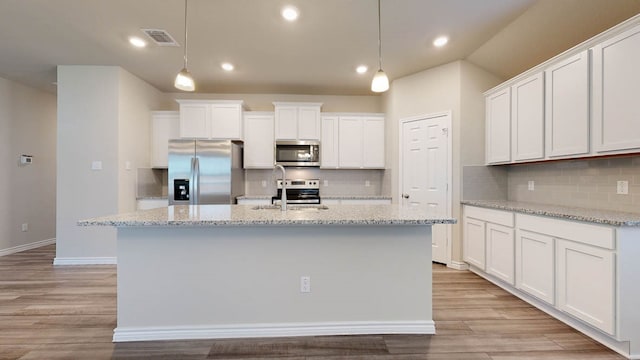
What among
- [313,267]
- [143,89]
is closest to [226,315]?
[313,267]

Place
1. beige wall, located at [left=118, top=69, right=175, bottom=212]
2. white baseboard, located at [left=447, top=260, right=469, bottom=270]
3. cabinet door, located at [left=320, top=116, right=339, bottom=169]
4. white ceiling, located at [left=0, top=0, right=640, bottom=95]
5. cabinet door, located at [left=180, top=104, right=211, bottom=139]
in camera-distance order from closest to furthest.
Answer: white ceiling, located at [left=0, top=0, right=640, bottom=95], white baseboard, located at [left=447, top=260, right=469, bottom=270], beige wall, located at [left=118, top=69, right=175, bottom=212], cabinet door, located at [left=180, top=104, right=211, bottom=139], cabinet door, located at [left=320, top=116, right=339, bottom=169]

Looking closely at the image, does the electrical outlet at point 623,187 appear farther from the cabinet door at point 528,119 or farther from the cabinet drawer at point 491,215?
the cabinet drawer at point 491,215

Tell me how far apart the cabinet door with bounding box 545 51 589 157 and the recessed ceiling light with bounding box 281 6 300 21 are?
8.14 ft

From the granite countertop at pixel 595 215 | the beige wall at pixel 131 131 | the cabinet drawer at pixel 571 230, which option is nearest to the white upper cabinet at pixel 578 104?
the granite countertop at pixel 595 215

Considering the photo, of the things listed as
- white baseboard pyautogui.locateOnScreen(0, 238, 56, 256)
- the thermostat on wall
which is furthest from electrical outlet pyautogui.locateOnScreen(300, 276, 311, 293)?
the thermostat on wall

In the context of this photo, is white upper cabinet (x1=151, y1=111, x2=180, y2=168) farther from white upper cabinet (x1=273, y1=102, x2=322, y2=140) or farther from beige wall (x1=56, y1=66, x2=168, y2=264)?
white upper cabinet (x1=273, y1=102, x2=322, y2=140)

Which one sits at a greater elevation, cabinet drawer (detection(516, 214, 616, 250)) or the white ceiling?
the white ceiling

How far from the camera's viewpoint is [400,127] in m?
4.48

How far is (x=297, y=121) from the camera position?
4.82 metres

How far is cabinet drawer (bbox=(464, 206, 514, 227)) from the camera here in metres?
3.00

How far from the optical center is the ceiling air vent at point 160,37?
3.13m

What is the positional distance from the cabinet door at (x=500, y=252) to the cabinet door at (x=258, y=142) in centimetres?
330

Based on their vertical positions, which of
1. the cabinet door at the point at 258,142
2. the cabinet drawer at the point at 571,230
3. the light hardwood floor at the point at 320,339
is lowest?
the light hardwood floor at the point at 320,339

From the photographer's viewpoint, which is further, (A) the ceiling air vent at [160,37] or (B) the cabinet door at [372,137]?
(B) the cabinet door at [372,137]
